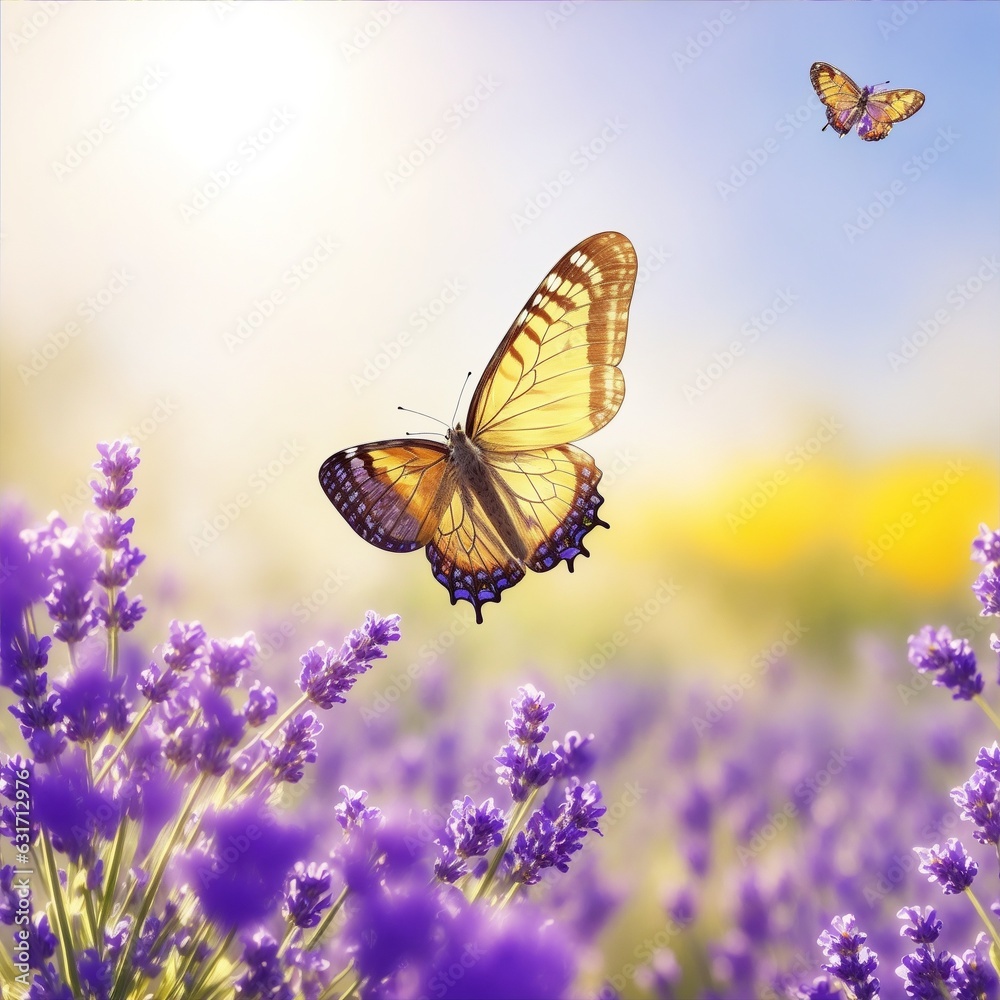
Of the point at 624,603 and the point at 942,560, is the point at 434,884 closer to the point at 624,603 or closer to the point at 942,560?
the point at 624,603

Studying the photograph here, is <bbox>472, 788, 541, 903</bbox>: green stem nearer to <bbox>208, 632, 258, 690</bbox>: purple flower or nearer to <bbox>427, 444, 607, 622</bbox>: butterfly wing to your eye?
<bbox>208, 632, 258, 690</bbox>: purple flower

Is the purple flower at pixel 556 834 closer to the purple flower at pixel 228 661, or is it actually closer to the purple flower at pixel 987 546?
the purple flower at pixel 228 661

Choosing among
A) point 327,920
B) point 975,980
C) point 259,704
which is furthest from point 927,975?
point 259,704

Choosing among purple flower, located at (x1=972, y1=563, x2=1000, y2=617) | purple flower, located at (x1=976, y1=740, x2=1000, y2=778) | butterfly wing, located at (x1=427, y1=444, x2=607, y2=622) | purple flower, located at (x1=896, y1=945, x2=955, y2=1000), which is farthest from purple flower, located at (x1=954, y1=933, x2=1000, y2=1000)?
butterfly wing, located at (x1=427, y1=444, x2=607, y2=622)

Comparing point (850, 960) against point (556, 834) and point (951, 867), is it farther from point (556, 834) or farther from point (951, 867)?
point (556, 834)

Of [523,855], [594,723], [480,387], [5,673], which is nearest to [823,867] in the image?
[594,723]

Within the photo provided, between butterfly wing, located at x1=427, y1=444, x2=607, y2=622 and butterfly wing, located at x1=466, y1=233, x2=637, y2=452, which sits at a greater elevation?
butterfly wing, located at x1=466, y1=233, x2=637, y2=452
